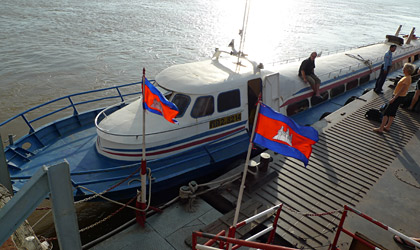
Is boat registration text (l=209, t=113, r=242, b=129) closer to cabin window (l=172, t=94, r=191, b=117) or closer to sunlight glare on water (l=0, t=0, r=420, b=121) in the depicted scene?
cabin window (l=172, t=94, r=191, b=117)

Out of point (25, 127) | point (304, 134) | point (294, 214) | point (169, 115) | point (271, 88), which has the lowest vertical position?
point (25, 127)

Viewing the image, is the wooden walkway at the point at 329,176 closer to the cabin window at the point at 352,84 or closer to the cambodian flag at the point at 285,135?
the cambodian flag at the point at 285,135

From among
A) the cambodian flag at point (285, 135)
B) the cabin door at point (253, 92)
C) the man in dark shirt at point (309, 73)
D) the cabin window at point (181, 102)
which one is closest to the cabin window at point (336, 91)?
the man in dark shirt at point (309, 73)

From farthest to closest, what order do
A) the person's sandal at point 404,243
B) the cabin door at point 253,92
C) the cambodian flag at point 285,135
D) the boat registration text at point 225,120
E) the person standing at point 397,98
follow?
the cabin door at point 253,92 < the boat registration text at point 225,120 < the person standing at point 397,98 < the person's sandal at point 404,243 < the cambodian flag at point 285,135

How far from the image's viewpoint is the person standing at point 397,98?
8.98 meters

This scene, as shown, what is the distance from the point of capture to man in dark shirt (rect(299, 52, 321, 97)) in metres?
11.5

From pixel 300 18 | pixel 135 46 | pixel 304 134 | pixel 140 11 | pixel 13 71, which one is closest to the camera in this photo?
A: pixel 304 134

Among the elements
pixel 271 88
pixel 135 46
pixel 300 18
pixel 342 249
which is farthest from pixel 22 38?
pixel 300 18

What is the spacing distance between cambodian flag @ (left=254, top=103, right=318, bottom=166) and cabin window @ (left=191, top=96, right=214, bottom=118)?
421cm

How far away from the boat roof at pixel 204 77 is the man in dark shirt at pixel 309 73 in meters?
2.49

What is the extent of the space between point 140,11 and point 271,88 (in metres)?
35.0

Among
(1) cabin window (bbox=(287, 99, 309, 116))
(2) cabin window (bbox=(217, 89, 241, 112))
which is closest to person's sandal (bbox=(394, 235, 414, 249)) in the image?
(2) cabin window (bbox=(217, 89, 241, 112))

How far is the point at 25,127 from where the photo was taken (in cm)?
1490

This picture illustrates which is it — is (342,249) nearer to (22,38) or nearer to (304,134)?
(304,134)
